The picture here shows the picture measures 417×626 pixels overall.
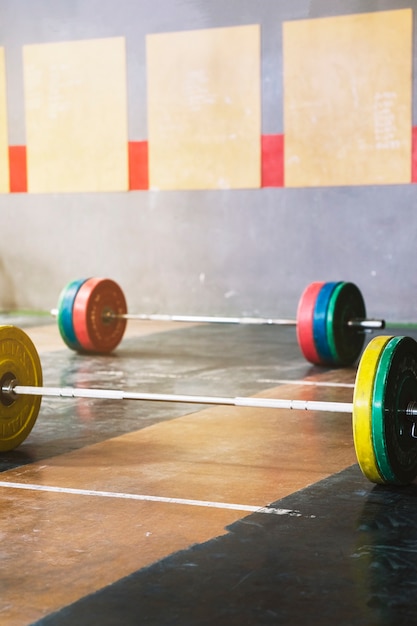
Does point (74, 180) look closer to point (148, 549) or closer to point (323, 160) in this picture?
point (323, 160)

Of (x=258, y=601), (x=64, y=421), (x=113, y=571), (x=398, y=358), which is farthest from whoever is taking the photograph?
(x=64, y=421)

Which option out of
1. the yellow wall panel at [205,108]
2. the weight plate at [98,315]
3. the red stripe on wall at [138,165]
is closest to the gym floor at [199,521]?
the weight plate at [98,315]

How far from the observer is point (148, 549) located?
2.66 metres

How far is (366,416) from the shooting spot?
120 inches

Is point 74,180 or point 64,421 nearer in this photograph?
point 64,421

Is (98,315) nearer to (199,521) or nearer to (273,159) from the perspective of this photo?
(273,159)

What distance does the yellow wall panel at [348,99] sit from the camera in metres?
7.62

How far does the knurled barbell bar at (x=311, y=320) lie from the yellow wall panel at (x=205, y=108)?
87.0 inches

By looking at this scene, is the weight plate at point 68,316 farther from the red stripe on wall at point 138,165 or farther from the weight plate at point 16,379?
the weight plate at point 16,379

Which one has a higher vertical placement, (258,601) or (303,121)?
(303,121)

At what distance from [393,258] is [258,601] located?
5.85 meters

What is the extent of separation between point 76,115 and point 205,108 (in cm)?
129

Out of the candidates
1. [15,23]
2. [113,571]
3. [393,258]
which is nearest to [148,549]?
[113,571]

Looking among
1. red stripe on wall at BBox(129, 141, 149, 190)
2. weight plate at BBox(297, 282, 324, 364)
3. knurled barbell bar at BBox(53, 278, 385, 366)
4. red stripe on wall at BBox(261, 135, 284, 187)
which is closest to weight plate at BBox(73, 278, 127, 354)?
knurled barbell bar at BBox(53, 278, 385, 366)
